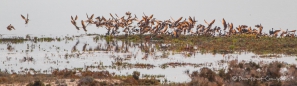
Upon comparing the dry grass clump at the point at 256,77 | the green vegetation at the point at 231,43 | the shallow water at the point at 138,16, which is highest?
the shallow water at the point at 138,16

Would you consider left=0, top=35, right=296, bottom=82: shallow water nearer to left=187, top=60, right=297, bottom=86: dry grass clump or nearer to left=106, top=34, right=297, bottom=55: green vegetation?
left=106, top=34, right=297, bottom=55: green vegetation

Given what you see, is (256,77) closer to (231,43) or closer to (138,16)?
(231,43)

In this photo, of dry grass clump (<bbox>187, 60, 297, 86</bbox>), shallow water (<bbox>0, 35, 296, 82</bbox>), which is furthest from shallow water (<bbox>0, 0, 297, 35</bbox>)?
dry grass clump (<bbox>187, 60, 297, 86</bbox>)

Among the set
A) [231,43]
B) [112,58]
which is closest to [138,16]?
[231,43]

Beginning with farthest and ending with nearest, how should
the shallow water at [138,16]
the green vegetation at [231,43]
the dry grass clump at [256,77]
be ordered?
the shallow water at [138,16], the green vegetation at [231,43], the dry grass clump at [256,77]

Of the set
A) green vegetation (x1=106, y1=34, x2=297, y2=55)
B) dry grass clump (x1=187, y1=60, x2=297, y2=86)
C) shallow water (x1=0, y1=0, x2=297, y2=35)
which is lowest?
dry grass clump (x1=187, y1=60, x2=297, y2=86)

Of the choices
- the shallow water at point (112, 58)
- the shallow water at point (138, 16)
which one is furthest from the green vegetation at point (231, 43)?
the shallow water at point (138, 16)

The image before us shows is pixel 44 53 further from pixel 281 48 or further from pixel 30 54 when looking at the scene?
Result: pixel 281 48

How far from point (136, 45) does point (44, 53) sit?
10381 mm

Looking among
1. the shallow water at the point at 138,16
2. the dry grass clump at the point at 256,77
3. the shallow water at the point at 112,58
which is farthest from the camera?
the shallow water at the point at 138,16

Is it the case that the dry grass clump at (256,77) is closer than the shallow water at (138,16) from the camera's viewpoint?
Yes

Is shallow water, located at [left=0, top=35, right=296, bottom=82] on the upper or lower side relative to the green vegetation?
lower

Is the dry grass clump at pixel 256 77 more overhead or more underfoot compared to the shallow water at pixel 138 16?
more underfoot

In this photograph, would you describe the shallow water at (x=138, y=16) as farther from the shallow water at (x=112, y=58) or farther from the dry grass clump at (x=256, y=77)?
the dry grass clump at (x=256, y=77)
